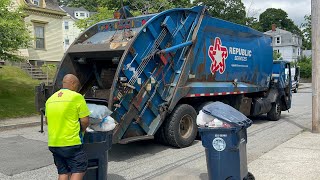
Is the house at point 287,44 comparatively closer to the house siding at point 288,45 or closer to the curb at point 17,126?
the house siding at point 288,45

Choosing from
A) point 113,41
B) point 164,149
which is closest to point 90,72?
point 113,41

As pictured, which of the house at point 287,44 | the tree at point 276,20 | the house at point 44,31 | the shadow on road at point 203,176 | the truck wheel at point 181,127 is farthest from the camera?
the tree at point 276,20

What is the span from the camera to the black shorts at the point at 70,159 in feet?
13.3

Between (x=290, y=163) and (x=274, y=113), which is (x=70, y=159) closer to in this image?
(x=290, y=163)

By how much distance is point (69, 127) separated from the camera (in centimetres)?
402

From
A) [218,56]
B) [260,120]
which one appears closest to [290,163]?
[218,56]

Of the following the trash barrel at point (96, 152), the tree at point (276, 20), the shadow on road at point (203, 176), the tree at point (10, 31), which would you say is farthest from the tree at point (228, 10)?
the trash barrel at point (96, 152)

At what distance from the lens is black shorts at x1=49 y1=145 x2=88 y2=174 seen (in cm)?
405

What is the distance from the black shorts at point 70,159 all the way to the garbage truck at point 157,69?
7.64ft

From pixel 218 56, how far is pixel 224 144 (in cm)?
483

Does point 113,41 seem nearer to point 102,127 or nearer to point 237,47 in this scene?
point 102,127

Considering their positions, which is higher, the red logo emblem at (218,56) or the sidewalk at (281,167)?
the red logo emblem at (218,56)

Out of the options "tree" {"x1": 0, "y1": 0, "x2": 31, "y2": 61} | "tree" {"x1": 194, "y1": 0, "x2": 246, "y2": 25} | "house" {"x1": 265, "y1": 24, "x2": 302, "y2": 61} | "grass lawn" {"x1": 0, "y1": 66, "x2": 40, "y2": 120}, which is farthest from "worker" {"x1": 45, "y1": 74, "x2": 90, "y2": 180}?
"house" {"x1": 265, "y1": 24, "x2": 302, "y2": 61}

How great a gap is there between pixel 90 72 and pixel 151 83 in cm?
179
